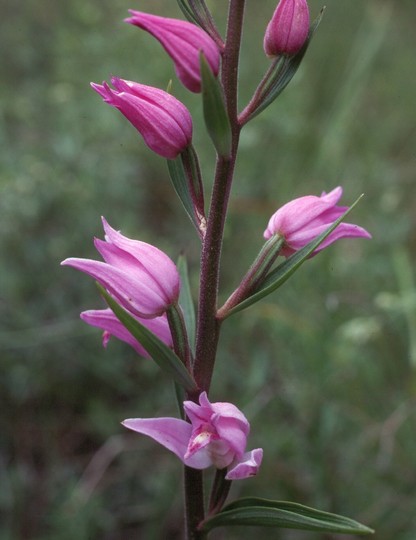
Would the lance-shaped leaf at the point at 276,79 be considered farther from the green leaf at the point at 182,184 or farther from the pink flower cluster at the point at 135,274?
the pink flower cluster at the point at 135,274

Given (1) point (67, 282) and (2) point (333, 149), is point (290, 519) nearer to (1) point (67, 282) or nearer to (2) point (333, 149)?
(1) point (67, 282)

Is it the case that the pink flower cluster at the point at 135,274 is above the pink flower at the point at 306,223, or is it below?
below

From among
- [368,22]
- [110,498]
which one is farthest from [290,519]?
[368,22]

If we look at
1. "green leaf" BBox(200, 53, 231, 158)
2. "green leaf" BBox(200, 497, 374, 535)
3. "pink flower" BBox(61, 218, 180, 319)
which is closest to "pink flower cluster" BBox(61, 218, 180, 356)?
"pink flower" BBox(61, 218, 180, 319)

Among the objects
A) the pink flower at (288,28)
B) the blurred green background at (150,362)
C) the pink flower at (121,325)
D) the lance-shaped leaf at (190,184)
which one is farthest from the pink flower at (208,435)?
the blurred green background at (150,362)

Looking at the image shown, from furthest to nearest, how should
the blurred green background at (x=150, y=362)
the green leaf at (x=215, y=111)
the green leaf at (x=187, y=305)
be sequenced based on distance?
the blurred green background at (x=150, y=362), the green leaf at (x=187, y=305), the green leaf at (x=215, y=111)

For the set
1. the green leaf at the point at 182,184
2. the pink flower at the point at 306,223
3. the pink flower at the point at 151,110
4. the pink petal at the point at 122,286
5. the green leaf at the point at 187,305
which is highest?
the pink flower at the point at 151,110
